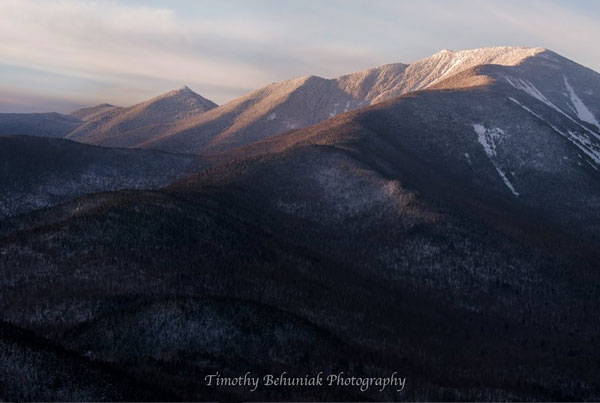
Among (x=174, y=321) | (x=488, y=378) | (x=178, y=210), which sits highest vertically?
(x=178, y=210)

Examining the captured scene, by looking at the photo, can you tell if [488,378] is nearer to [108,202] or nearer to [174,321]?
[174,321]

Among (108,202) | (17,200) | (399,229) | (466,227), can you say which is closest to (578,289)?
(466,227)

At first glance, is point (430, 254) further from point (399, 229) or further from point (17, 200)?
point (17, 200)

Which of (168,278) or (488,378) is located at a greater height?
(168,278)

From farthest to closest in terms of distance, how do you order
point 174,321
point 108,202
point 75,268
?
point 108,202 → point 75,268 → point 174,321

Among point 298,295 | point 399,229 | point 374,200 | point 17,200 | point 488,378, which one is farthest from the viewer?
point 17,200

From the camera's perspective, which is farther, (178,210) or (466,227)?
(466,227)
